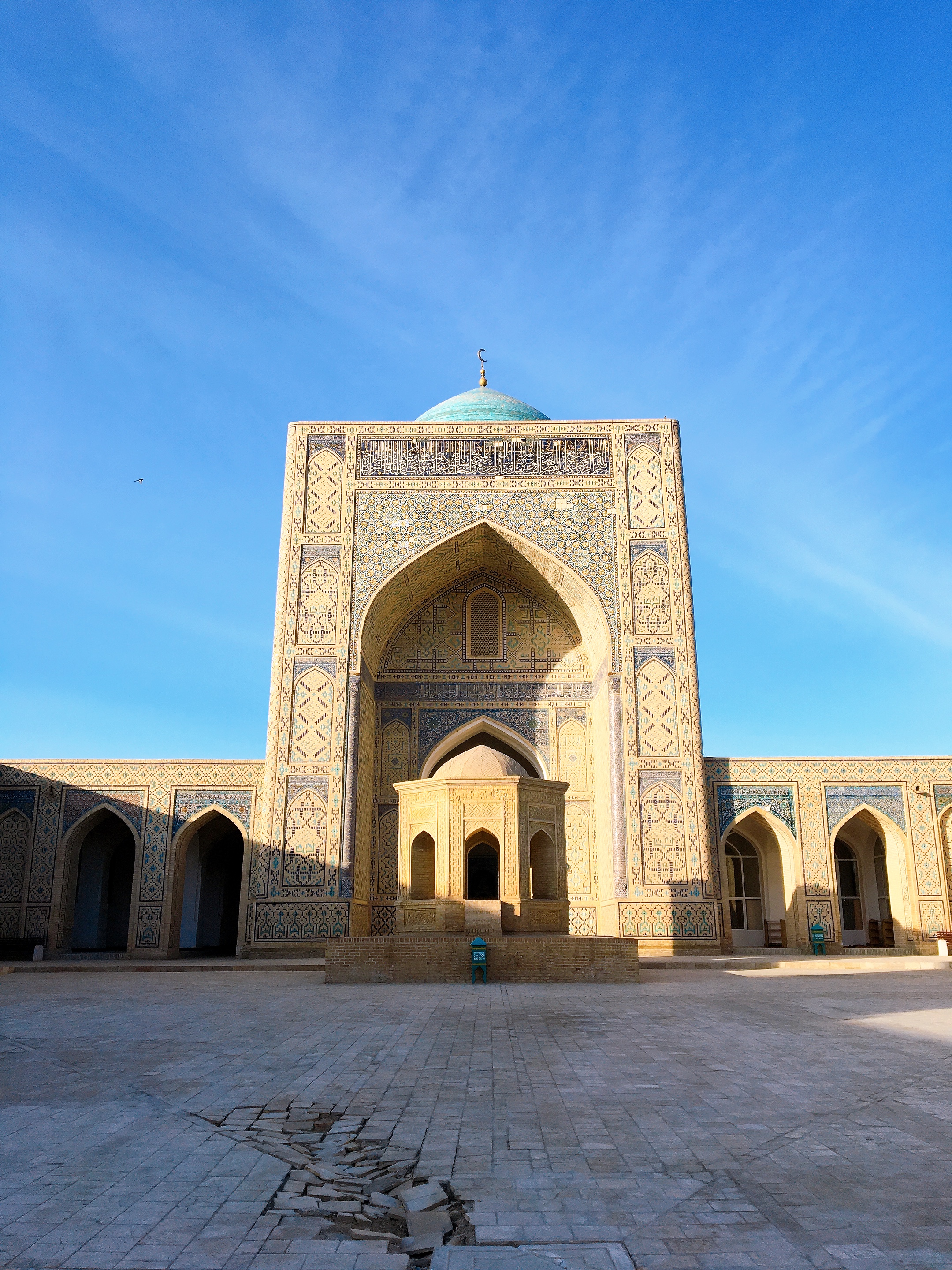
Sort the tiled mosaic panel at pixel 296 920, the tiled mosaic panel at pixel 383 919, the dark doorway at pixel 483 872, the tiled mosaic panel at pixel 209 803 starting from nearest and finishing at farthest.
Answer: the tiled mosaic panel at pixel 296 920
the tiled mosaic panel at pixel 383 919
the tiled mosaic panel at pixel 209 803
the dark doorway at pixel 483 872

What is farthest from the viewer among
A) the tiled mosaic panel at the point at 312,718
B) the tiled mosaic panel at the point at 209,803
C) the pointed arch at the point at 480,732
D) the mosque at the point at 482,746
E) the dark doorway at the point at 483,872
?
the dark doorway at the point at 483,872

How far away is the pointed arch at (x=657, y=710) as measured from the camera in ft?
45.3

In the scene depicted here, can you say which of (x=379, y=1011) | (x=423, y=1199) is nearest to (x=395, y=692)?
(x=379, y=1011)

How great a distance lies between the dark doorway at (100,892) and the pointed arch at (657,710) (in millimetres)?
8338

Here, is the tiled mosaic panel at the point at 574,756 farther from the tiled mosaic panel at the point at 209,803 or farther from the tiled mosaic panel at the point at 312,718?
the tiled mosaic panel at the point at 209,803

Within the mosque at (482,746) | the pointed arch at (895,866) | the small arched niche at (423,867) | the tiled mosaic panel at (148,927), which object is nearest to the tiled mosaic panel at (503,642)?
the mosque at (482,746)

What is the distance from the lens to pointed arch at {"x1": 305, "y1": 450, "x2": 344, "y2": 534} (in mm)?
14797

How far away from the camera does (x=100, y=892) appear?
16.4 m

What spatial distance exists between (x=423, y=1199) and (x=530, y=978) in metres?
6.96

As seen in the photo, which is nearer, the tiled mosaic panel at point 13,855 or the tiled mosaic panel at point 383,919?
the tiled mosaic panel at point 13,855

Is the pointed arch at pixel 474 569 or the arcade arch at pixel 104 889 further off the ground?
the pointed arch at pixel 474 569

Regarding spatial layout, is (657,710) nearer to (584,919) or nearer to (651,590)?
(651,590)

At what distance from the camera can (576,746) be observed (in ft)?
50.3

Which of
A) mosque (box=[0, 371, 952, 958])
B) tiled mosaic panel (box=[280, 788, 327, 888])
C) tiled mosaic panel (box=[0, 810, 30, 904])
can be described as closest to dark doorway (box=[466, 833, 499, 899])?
mosque (box=[0, 371, 952, 958])
